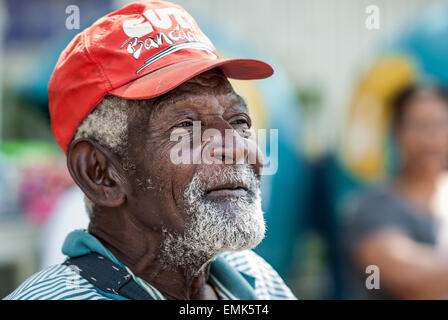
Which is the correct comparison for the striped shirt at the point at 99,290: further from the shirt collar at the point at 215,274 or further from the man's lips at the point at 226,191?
the man's lips at the point at 226,191

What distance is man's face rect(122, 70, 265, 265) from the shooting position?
4.63ft

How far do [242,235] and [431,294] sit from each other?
2.35 m

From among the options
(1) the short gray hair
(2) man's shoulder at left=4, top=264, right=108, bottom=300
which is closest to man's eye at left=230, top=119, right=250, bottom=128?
(1) the short gray hair

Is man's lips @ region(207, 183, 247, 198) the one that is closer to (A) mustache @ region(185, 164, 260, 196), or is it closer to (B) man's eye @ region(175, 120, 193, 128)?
(A) mustache @ region(185, 164, 260, 196)

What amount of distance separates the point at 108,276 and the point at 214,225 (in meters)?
0.29

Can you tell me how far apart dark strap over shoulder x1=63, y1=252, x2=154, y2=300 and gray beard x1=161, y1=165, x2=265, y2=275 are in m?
0.13

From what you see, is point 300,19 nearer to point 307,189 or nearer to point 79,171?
point 307,189

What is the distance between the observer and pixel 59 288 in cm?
134

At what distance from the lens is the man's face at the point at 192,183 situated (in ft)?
4.63

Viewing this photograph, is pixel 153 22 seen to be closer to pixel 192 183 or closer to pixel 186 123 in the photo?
pixel 186 123

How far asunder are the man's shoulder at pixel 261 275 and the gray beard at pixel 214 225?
10.2 inches

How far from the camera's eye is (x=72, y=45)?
5.00 feet

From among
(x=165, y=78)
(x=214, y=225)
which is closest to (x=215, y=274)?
(x=214, y=225)

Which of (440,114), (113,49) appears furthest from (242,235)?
(440,114)
